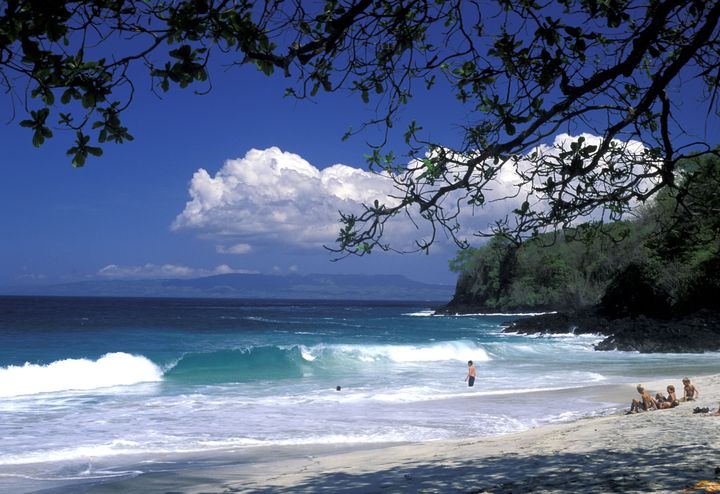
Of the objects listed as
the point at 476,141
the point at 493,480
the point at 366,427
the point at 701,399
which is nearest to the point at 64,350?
the point at 366,427

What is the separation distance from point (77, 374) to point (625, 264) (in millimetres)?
40240

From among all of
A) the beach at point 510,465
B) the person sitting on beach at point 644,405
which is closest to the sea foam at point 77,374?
the beach at point 510,465

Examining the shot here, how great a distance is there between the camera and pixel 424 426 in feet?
49.5

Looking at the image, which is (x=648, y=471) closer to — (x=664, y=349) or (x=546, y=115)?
(x=546, y=115)

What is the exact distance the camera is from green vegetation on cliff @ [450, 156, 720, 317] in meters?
6.05

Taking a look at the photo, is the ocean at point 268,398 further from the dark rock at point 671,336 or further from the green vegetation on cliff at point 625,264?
the green vegetation on cliff at point 625,264

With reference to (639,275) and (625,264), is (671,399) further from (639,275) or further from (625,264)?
(625,264)

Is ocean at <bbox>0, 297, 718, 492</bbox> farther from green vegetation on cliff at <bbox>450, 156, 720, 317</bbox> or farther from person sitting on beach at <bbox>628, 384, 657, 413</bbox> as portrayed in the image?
green vegetation on cliff at <bbox>450, 156, 720, 317</bbox>

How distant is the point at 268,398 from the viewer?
20.0 meters

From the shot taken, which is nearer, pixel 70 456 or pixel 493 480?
pixel 493 480

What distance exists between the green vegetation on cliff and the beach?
2.07 metres

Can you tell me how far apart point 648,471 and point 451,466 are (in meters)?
3.20

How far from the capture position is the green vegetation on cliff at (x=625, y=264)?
6051mm

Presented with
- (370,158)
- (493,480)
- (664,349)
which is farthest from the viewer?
(664,349)
